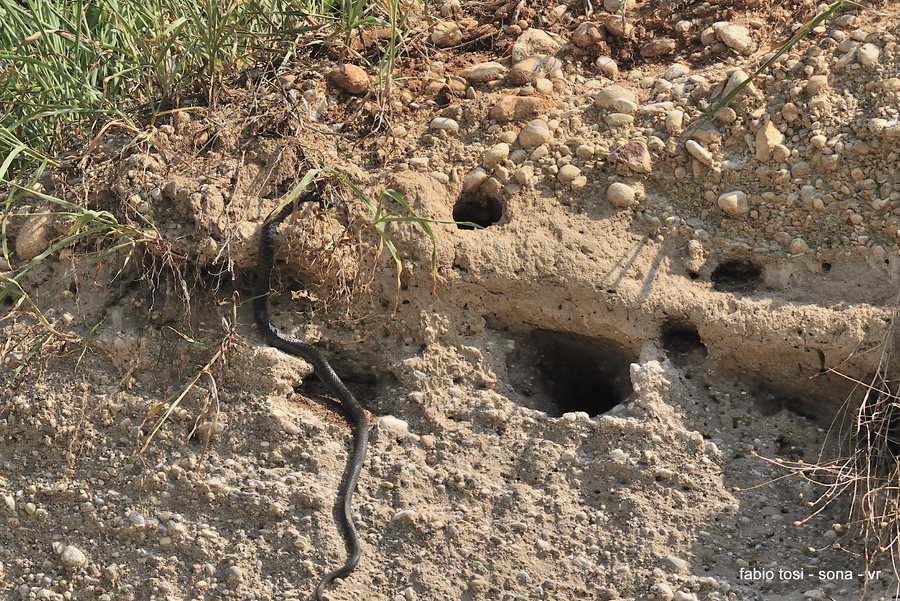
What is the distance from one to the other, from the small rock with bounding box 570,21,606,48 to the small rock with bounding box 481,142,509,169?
21.8 inches

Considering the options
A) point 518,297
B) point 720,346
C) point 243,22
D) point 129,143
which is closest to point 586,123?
point 518,297

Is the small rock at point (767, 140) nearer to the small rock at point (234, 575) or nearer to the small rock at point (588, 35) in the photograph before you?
the small rock at point (588, 35)

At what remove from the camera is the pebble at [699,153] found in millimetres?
3783

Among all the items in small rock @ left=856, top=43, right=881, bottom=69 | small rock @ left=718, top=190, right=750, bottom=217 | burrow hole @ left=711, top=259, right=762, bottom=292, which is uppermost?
small rock @ left=856, top=43, right=881, bottom=69

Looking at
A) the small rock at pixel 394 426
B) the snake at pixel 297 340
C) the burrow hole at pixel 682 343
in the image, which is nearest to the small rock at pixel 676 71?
the burrow hole at pixel 682 343

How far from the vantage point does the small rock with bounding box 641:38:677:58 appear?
410 centimetres

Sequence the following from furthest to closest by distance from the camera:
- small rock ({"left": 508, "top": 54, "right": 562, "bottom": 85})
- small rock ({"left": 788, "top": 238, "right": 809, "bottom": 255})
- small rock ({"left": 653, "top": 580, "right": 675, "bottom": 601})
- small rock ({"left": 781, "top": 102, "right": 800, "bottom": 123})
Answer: small rock ({"left": 508, "top": 54, "right": 562, "bottom": 85}), small rock ({"left": 781, "top": 102, "right": 800, "bottom": 123}), small rock ({"left": 788, "top": 238, "right": 809, "bottom": 255}), small rock ({"left": 653, "top": 580, "right": 675, "bottom": 601})

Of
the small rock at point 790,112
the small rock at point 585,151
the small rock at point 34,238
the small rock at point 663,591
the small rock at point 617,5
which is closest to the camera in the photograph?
the small rock at point 663,591

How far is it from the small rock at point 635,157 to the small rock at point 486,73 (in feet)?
1.91

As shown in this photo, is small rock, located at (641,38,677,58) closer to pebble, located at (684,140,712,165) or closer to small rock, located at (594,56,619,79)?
small rock, located at (594,56,619,79)

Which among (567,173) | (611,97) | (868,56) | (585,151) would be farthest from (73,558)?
(868,56)

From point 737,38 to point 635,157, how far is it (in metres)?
0.63

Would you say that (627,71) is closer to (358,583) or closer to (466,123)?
(466,123)

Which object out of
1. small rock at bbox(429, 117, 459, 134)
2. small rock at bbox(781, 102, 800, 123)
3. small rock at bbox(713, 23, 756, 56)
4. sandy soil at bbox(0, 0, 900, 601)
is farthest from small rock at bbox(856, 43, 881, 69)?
small rock at bbox(429, 117, 459, 134)
